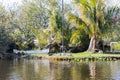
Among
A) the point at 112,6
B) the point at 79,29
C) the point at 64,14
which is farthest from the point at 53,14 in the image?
the point at 112,6

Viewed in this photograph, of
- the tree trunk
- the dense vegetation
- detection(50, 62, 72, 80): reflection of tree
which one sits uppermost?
the dense vegetation

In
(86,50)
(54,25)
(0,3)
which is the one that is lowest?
(86,50)

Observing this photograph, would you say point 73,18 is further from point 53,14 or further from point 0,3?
point 0,3

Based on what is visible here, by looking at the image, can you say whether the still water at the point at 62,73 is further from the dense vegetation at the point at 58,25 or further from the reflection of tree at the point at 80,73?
the dense vegetation at the point at 58,25

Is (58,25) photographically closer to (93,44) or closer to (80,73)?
(93,44)

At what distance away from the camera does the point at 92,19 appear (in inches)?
1492

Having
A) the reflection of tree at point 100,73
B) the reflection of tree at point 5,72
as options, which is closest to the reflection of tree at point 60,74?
the reflection of tree at point 100,73

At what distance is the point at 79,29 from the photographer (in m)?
40.7

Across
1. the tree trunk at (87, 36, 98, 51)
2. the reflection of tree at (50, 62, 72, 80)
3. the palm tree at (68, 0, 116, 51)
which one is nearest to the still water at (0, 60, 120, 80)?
the reflection of tree at (50, 62, 72, 80)

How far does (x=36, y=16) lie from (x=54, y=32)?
28.0ft

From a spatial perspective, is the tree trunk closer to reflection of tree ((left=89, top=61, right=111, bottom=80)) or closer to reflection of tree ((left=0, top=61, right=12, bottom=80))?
reflection of tree ((left=0, top=61, right=12, bottom=80))

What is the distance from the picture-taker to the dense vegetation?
3809 centimetres

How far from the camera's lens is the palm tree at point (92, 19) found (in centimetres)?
3762

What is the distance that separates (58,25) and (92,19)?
584 cm
